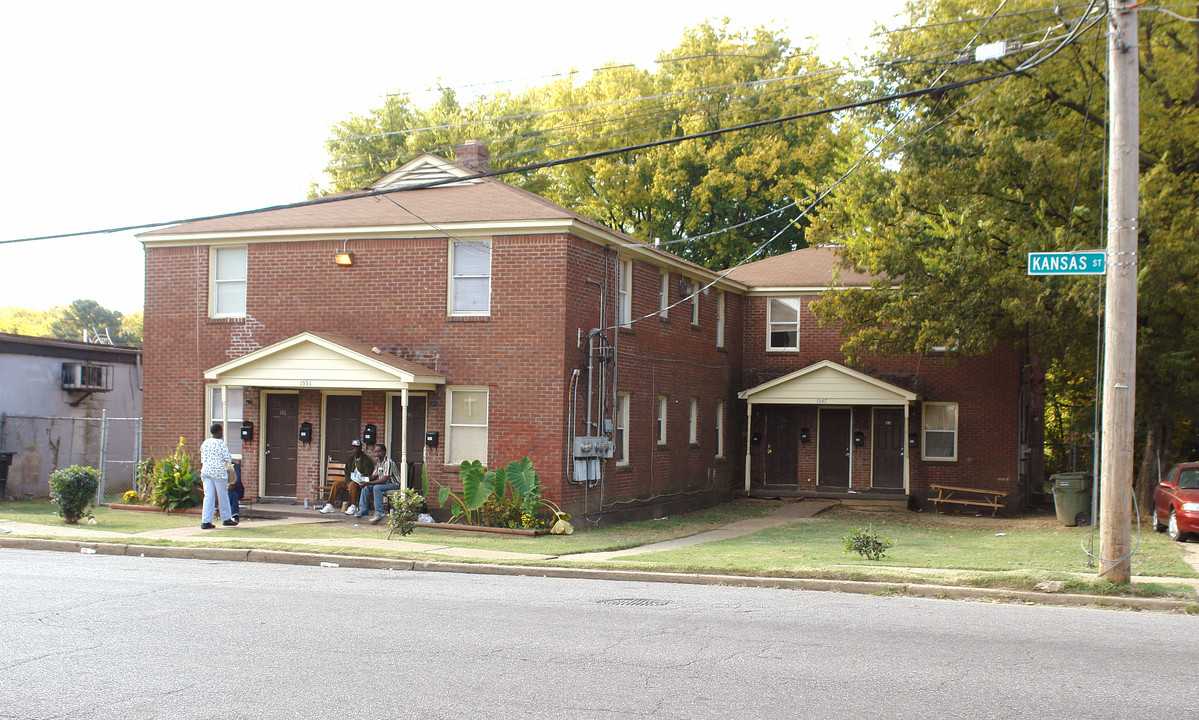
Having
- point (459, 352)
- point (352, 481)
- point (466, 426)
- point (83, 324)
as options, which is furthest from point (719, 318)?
point (83, 324)

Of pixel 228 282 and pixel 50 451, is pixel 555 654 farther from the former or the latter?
pixel 50 451

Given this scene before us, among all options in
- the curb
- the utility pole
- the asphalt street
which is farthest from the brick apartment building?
the utility pole

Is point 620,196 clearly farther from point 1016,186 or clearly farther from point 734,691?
point 734,691

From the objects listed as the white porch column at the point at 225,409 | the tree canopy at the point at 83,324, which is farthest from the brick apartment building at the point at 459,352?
the tree canopy at the point at 83,324

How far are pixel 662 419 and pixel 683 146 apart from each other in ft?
56.3

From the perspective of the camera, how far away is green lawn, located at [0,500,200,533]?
1798 centimetres

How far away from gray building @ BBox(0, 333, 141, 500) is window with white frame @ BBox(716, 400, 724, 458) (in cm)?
1430

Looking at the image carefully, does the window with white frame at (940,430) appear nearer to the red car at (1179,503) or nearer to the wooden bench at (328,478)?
the red car at (1179,503)

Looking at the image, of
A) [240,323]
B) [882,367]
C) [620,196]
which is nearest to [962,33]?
[882,367]

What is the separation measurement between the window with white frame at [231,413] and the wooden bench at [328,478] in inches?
78.6

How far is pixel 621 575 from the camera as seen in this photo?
13477mm

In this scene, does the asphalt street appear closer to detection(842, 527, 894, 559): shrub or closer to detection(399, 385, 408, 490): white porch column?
detection(842, 527, 894, 559): shrub

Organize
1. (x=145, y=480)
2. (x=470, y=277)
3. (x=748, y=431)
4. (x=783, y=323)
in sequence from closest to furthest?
(x=470, y=277)
(x=145, y=480)
(x=748, y=431)
(x=783, y=323)

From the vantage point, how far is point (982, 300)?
20.3m
